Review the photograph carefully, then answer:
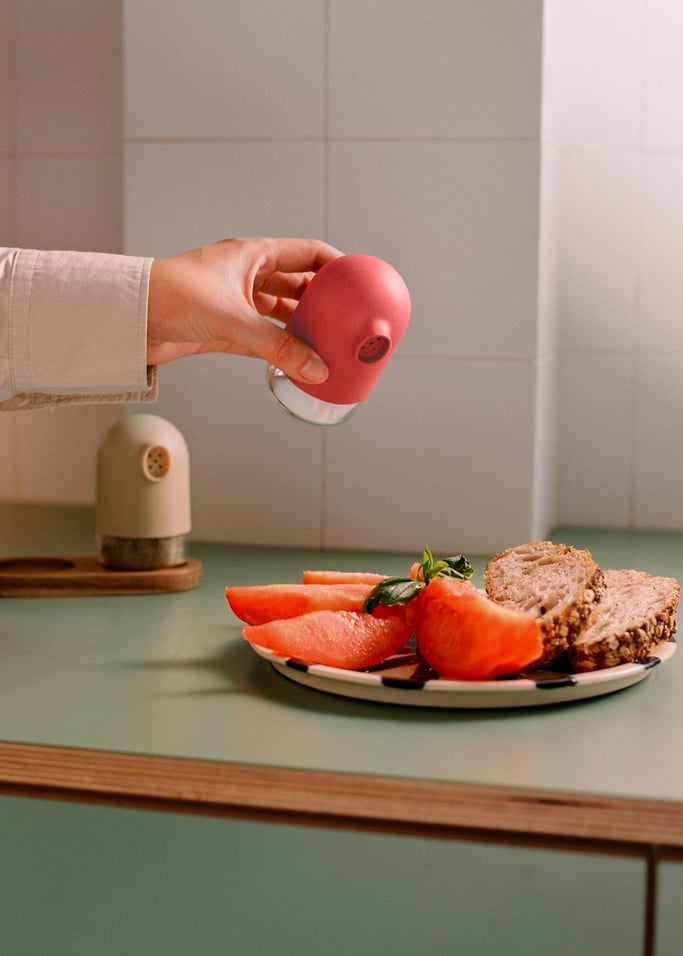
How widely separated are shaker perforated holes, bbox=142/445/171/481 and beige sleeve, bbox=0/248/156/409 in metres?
0.32

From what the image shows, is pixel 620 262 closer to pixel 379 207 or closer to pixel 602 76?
pixel 602 76

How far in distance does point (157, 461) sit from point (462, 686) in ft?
1.88

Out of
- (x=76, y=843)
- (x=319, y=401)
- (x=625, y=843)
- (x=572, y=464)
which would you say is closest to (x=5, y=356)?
(x=319, y=401)

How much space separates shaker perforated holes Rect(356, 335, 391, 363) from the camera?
3.01 ft

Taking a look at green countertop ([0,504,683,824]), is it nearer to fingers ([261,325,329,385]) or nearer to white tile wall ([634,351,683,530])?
fingers ([261,325,329,385])

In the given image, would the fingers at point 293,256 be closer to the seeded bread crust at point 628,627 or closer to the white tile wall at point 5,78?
the seeded bread crust at point 628,627

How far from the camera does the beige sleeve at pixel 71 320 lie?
0.92 metres

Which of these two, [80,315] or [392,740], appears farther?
[80,315]

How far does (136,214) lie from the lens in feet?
4.82

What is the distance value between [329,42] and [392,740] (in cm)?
93

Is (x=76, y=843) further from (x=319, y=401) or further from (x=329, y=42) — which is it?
(x=329, y=42)

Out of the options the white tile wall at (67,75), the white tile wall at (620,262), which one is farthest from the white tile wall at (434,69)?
the white tile wall at (67,75)

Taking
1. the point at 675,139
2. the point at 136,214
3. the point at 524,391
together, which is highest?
the point at 675,139

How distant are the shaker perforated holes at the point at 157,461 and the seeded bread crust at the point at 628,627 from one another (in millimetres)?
514
